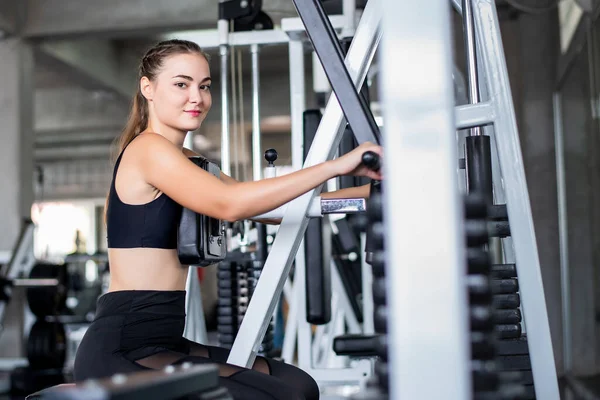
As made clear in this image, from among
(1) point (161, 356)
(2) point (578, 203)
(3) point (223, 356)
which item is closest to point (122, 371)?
(1) point (161, 356)

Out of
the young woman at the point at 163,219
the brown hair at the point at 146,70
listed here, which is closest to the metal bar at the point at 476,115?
the young woman at the point at 163,219

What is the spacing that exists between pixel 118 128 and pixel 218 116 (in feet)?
5.38

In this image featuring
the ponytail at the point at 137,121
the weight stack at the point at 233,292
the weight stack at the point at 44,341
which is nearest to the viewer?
the ponytail at the point at 137,121

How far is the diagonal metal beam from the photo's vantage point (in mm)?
7616

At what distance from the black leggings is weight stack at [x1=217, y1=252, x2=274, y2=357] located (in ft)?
3.06

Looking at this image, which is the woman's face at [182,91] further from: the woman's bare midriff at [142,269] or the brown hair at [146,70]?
the woman's bare midriff at [142,269]

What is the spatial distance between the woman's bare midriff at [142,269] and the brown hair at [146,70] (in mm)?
154

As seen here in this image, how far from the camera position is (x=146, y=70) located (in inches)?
64.6

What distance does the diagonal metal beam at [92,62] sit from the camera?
25.0 ft

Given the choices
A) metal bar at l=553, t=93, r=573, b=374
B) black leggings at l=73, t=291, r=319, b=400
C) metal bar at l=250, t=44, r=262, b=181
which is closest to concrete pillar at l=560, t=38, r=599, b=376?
metal bar at l=553, t=93, r=573, b=374

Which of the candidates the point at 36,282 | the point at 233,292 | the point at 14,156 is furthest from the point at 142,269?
the point at 14,156

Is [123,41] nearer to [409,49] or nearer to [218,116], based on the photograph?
[218,116]

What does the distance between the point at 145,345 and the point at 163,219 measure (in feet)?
0.82

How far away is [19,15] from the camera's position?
21.8 feet
